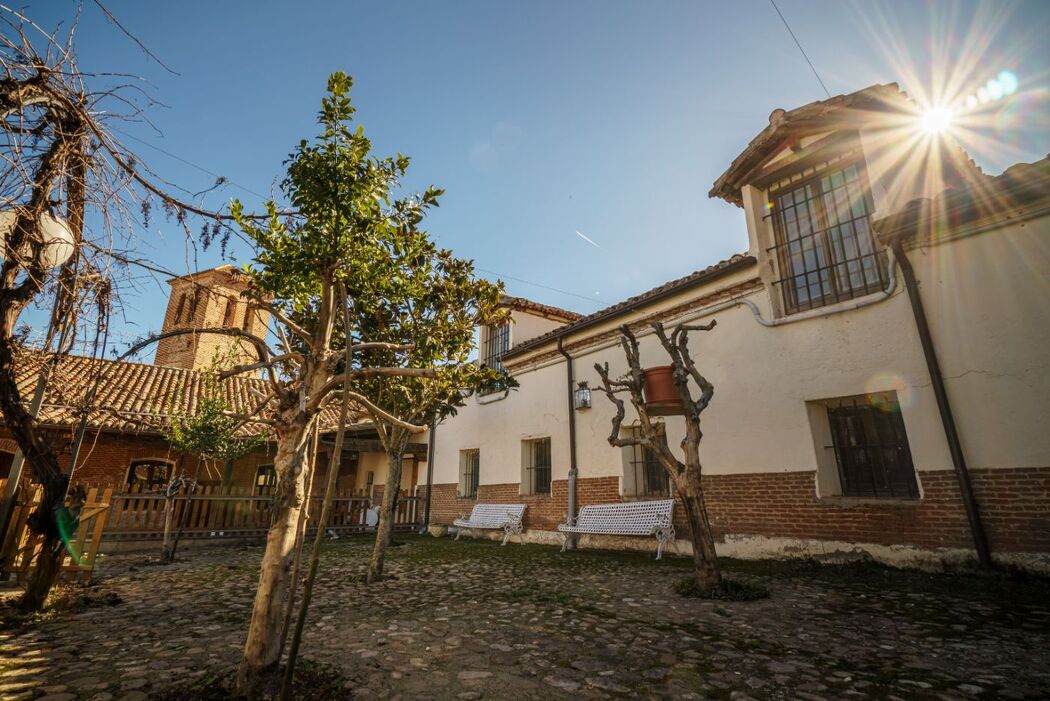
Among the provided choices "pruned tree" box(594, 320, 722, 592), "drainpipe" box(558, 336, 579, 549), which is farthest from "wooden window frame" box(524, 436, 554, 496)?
"pruned tree" box(594, 320, 722, 592)

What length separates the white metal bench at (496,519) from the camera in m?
11.2

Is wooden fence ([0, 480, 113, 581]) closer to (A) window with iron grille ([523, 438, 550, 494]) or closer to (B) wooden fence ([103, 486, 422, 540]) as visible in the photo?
(B) wooden fence ([103, 486, 422, 540])

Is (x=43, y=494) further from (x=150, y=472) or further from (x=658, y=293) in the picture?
(x=150, y=472)

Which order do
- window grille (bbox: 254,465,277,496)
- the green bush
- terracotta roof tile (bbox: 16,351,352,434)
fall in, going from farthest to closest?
1. window grille (bbox: 254,465,277,496)
2. terracotta roof tile (bbox: 16,351,352,434)
3. the green bush

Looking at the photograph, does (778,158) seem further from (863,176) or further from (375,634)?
(375,634)

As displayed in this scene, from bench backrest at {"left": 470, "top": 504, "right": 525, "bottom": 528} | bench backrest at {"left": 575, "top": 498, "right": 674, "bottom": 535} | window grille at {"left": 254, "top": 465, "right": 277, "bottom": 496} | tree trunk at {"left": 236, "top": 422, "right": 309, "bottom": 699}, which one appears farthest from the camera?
window grille at {"left": 254, "top": 465, "right": 277, "bottom": 496}

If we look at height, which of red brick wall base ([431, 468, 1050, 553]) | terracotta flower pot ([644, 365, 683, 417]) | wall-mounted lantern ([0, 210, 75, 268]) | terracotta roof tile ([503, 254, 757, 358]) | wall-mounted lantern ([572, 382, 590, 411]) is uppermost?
terracotta roof tile ([503, 254, 757, 358])

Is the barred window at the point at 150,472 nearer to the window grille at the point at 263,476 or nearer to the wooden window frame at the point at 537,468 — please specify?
the window grille at the point at 263,476

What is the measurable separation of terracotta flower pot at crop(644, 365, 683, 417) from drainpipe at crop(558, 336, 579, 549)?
4585mm

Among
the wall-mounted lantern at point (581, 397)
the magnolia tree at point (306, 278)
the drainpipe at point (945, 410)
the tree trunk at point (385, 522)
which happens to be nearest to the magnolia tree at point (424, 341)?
the tree trunk at point (385, 522)

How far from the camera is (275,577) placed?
277 centimetres

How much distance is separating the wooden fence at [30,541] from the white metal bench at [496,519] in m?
7.32

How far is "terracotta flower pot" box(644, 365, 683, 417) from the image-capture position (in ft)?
19.8

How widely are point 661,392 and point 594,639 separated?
3.17 metres
